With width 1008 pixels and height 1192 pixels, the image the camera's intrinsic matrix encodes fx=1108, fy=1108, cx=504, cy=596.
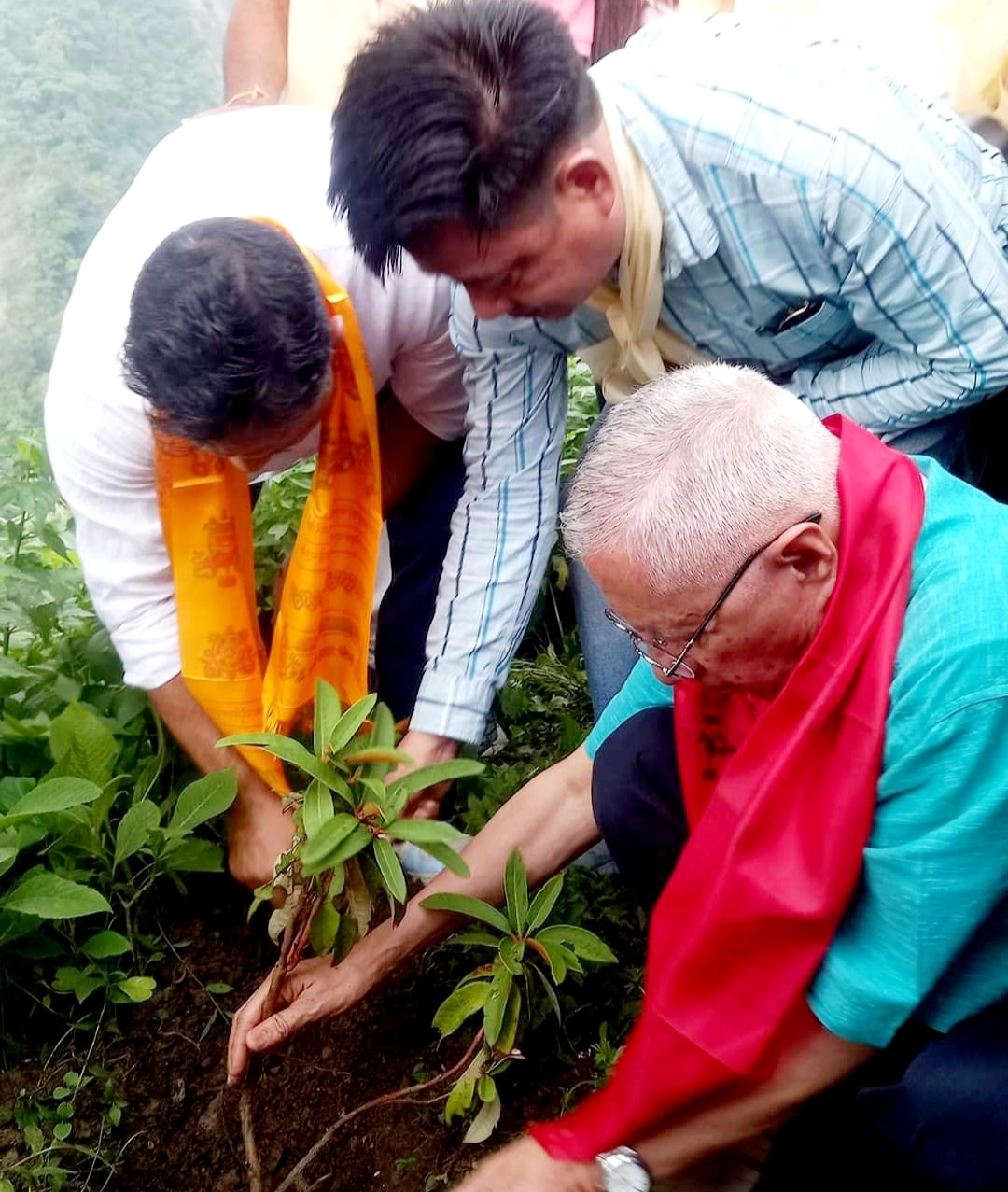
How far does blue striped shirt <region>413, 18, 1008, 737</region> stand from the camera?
1353 mm

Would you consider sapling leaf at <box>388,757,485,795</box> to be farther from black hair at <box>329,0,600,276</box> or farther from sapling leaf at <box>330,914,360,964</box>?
black hair at <box>329,0,600,276</box>

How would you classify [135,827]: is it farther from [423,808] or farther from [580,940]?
[580,940]

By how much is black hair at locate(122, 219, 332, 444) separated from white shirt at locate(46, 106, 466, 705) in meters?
0.21

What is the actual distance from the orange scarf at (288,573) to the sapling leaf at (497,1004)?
0.44 meters

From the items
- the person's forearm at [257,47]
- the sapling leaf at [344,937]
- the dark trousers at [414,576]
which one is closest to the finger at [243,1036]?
the sapling leaf at [344,937]

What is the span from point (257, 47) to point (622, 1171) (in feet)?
6.20

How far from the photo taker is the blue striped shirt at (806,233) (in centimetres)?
135

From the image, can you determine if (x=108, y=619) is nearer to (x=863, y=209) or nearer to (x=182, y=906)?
(x=182, y=906)

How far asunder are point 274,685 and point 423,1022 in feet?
1.83

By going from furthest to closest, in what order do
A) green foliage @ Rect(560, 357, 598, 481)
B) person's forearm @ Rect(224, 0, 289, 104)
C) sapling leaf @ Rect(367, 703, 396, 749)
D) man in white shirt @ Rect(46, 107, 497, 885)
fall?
green foliage @ Rect(560, 357, 598, 481) → person's forearm @ Rect(224, 0, 289, 104) → man in white shirt @ Rect(46, 107, 497, 885) → sapling leaf @ Rect(367, 703, 396, 749)

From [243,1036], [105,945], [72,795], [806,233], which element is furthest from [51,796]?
[806,233]

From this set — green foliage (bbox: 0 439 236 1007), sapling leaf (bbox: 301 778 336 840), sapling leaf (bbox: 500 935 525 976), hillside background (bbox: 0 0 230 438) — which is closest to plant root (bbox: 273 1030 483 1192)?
sapling leaf (bbox: 500 935 525 976)

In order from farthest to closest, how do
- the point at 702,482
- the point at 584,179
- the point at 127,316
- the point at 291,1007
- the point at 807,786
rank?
the point at 127,316, the point at 291,1007, the point at 584,179, the point at 807,786, the point at 702,482

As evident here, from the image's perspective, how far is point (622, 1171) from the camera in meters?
1.15
